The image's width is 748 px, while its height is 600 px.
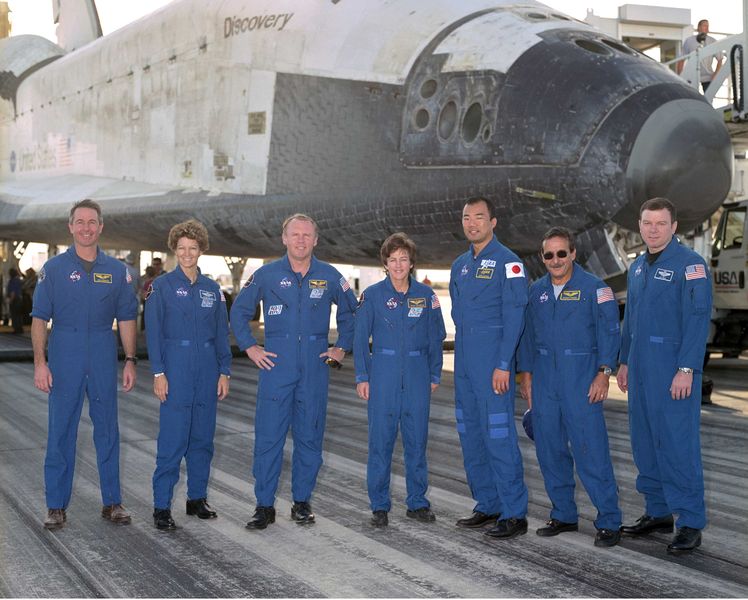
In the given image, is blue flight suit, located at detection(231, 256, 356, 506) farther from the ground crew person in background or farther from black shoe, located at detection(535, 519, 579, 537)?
black shoe, located at detection(535, 519, 579, 537)

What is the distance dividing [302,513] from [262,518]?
0.67 ft

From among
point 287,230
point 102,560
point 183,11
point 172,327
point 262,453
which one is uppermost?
point 183,11

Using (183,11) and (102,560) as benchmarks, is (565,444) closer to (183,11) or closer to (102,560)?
(102,560)

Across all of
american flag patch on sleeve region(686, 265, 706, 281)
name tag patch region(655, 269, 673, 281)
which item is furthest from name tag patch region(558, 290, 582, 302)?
american flag patch on sleeve region(686, 265, 706, 281)

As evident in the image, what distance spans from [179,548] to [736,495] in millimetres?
2995

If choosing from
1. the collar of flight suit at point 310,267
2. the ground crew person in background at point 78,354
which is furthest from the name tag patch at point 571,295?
the ground crew person in background at point 78,354

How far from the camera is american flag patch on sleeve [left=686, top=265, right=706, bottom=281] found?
4152 millimetres

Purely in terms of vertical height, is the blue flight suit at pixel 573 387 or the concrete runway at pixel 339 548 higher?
the blue flight suit at pixel 573 387

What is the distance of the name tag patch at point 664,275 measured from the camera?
13.9ft

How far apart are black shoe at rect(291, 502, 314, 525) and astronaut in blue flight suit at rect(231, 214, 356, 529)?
1cm

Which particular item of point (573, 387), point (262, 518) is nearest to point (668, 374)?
point (573, 387)

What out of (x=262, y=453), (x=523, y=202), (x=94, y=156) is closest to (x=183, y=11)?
(x=94, y=156)

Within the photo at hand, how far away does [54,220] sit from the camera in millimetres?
12070

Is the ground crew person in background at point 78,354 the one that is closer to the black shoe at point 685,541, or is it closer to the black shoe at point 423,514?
the black shoe at point 423,514
